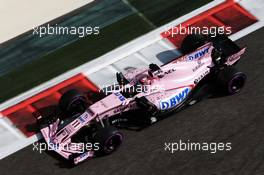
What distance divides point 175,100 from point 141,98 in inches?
41.5

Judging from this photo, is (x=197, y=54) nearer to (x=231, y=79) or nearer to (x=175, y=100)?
(x=231, y=79)

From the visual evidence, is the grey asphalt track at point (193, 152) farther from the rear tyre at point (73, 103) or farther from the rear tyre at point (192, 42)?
the rear tyre at point (192, 42)

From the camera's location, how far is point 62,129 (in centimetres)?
1413

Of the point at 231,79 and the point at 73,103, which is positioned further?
the point at 73,103

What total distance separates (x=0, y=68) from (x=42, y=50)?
1.54m

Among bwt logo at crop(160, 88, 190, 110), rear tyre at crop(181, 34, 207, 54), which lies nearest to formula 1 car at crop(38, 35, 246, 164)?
bwt logo at crop(160, 88, 190, 110)

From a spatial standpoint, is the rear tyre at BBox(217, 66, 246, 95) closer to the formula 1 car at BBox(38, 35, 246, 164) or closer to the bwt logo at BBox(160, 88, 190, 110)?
the formula 1 car at BBox(38, 35, 246, 164)

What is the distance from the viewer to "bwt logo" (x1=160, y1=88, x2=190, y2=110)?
1457 centimetres

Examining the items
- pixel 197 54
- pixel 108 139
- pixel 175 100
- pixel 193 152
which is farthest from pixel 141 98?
pixel 197 54

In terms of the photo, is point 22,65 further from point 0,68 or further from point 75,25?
point 75,25

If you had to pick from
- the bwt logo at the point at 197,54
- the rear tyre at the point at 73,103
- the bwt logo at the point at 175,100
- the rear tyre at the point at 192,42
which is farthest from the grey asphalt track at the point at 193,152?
the rear tyre at the point at 192,42

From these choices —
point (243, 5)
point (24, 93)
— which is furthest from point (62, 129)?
point (243, 5)

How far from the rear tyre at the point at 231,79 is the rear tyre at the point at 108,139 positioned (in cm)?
331

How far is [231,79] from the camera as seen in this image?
14805 mm
